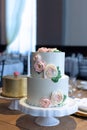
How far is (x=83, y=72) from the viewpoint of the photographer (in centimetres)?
470

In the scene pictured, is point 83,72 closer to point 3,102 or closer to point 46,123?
point 3,102

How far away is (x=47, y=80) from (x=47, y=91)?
5 centimetres

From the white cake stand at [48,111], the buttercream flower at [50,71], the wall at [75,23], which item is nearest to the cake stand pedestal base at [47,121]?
the white cake stand at [48,111]

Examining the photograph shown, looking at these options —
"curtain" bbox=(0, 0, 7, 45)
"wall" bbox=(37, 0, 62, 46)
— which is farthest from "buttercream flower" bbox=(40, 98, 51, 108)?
"curtain" bbox=(0, 0, 7, 45)

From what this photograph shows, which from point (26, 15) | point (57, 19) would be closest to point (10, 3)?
point (26, 15)

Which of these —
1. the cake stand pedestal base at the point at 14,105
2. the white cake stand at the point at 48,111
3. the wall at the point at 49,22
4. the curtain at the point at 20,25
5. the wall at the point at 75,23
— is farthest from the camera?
the curtain at the point at 20,25

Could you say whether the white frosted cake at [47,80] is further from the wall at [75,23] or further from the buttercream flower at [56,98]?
the wall at [75,23]

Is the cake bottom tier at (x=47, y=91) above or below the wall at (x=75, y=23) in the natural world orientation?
below

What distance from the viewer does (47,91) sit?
43.6 inches

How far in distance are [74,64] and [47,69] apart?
12.0ft

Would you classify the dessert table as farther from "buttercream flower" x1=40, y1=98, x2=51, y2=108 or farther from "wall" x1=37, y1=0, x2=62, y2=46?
"wall" x1=37, y1=0, x2=62, y2=46

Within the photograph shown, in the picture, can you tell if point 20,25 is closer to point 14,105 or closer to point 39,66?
point 14,105

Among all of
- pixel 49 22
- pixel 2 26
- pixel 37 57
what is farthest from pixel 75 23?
pixel 37 57

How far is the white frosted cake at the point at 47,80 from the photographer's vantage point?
1101 mm
